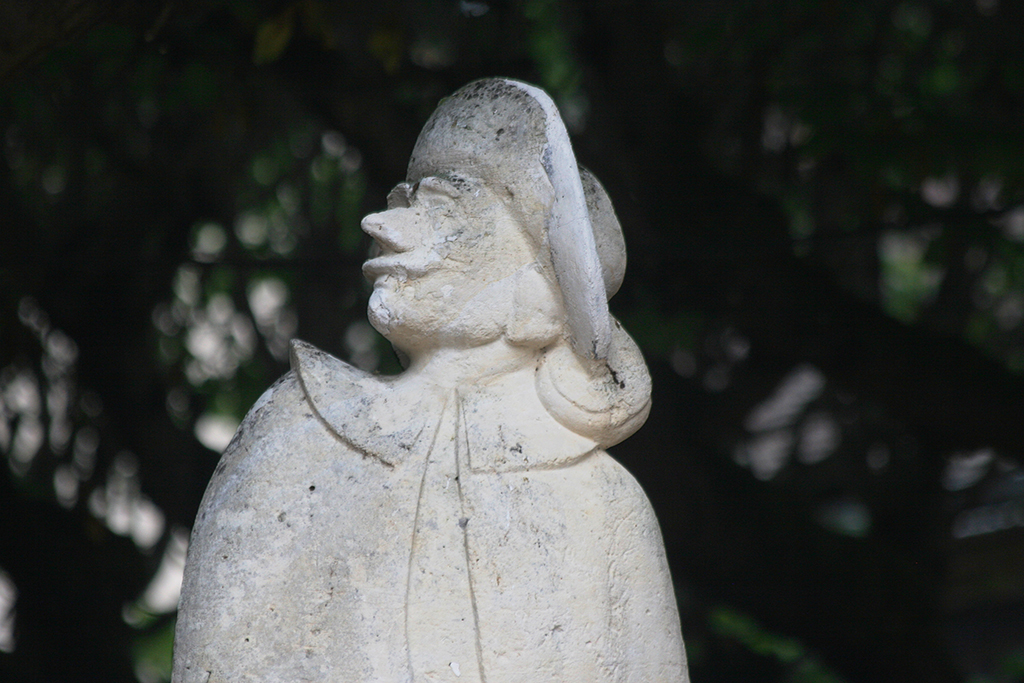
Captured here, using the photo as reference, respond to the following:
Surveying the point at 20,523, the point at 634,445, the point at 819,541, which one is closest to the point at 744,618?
the point at 819,541

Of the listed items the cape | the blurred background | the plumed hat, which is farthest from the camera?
the blurred background

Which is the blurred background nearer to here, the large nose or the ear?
the large nose

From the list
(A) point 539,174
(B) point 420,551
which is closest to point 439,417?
(B) point 420,551

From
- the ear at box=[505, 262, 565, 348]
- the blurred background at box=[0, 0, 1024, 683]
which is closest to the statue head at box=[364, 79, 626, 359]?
the ear at box=[505, 262, 565, 348]

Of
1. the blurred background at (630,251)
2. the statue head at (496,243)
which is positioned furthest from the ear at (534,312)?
the blurred background at (630,251)

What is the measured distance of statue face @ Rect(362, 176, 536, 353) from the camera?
6.45 ft

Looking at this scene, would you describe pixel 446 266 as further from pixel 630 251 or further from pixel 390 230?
pixel 630 251

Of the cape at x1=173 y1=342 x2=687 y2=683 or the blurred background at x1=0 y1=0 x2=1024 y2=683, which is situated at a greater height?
the cape at x1=173 y1=342 x2=687 y2=683

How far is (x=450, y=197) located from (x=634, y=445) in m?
1.86

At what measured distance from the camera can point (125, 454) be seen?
13.0 ft

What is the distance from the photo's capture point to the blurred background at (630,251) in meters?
3.62

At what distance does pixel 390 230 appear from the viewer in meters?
2.01

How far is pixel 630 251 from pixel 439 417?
190 cm

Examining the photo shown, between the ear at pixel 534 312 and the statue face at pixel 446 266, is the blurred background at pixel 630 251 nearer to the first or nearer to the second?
the statue face at pixel 446 266
